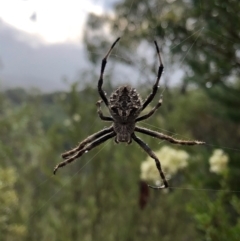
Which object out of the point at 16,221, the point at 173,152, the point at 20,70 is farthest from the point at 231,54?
the point at 16,221

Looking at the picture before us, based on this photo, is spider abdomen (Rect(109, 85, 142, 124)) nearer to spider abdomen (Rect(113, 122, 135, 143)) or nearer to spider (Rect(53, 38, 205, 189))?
spider (Rect(53, 38, 205, 189))

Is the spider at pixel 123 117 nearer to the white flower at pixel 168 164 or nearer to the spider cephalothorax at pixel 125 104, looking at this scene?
the spider cephalothorax at pixel 125 104

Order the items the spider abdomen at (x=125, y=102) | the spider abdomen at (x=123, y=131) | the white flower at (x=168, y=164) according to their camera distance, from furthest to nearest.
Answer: the white flower at (x=168, y=164) < the spider abdomen at (x=123, y=131) < the spider abdomen at (x=125, y=102)

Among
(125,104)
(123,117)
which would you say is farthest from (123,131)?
(125,104)

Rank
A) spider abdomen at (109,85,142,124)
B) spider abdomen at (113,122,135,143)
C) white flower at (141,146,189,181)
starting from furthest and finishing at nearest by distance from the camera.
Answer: white flower at (141,146,189,181)
spider abdomen at (113,122,135,143)
spider abdomen at (109,85,142,124)

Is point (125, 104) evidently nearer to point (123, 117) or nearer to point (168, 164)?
point (123, 117)

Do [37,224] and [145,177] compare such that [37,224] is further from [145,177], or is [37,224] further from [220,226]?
[220,226]

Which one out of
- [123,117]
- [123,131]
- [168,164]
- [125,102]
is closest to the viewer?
[125,102]

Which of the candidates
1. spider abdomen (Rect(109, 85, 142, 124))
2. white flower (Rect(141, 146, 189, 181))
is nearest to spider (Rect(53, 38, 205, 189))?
spider abdomen (Rect(109, 85, 142, 124))

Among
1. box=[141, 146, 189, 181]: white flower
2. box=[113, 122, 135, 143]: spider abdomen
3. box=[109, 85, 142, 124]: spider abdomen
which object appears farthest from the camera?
box=[141, 146, 189, 181]: white flower

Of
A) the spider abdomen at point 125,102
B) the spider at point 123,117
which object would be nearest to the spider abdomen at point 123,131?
the spider at point 123,117

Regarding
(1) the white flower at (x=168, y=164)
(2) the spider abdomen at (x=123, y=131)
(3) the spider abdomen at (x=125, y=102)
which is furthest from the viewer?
(1) the white flower at (x=168, y=164)
